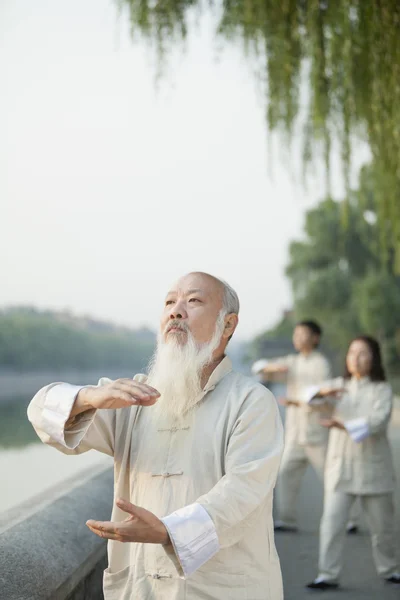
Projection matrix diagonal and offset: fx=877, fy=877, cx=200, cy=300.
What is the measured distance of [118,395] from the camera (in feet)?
8.13

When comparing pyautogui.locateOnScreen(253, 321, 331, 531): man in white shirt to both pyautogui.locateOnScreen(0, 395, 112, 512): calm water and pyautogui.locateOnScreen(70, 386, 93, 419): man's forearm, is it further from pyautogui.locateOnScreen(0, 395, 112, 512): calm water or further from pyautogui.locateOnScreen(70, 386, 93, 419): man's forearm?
pyautogui.locateOnScreen(70, 386, 93, 419): man's forearm

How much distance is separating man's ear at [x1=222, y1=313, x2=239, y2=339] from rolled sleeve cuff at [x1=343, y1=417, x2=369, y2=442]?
10.4ft

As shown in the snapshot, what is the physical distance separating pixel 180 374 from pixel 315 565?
381 cm

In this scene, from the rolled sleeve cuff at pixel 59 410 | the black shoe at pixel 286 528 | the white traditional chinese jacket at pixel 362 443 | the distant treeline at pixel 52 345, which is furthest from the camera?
the distant treeline at pixel 52 345

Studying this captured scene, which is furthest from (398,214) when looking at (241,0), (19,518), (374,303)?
(374,303)

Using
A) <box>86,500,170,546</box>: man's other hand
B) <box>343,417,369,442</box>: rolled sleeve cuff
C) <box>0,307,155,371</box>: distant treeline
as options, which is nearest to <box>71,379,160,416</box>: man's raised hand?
<box>86,500,170,546</box>: man's other hand

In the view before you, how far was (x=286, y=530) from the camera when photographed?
7488 millimetres

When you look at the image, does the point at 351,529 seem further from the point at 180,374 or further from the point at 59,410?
the point at 59,410

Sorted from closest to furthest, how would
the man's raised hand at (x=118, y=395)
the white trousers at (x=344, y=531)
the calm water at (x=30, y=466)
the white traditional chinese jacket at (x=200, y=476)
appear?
the man's raised hand at (x=118, y=395), the white traditional chinese jacket at (x=200, y=476), the white trousers at (x=344, y=531), the calm water at (x=30, y=466)

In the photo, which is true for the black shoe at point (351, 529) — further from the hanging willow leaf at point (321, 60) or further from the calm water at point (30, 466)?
the hanging willow leaf at point (321, 60)

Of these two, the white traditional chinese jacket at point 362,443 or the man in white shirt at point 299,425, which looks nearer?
the white traditional chinese jacket at point 362,443

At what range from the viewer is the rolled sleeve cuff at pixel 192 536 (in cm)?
239

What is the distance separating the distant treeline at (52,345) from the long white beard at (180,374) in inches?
4033

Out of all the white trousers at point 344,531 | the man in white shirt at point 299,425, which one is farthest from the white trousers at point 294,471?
the white trousers at point 344,531
